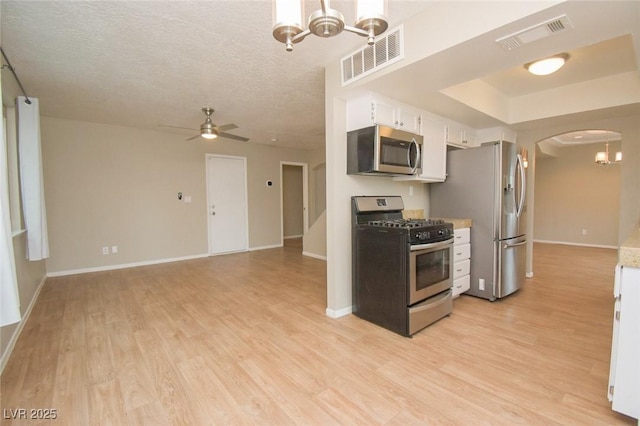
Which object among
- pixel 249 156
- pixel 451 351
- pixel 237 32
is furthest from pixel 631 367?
pixel 249 156

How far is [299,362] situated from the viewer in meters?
2.11

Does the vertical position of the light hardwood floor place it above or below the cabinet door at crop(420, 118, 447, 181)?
below

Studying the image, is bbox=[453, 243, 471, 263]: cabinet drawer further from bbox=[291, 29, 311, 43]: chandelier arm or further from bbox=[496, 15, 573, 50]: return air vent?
bbox=[291, 29, 311, 43]: chandelier arm

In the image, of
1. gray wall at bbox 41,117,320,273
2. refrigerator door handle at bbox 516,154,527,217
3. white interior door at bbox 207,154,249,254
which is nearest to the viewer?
refrigerator door handle at bbox 516,154,527,217

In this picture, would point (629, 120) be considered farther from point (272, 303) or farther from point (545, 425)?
point (272, 303)

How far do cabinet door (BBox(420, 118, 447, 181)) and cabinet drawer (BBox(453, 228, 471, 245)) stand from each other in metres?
0.67

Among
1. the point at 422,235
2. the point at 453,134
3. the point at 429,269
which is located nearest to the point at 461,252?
the point at 429,269

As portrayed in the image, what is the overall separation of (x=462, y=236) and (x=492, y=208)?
456mm

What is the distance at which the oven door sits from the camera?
2.46m

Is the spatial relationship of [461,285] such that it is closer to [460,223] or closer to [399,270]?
[460,223]

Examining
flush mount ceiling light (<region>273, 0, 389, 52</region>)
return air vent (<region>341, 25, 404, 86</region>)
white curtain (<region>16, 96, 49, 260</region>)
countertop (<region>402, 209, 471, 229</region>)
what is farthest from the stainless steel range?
white curtain (<region>16, 96, 49, 260</region>)

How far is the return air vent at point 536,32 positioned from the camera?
1.67m

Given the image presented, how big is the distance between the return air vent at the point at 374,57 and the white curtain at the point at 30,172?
10.3 ft

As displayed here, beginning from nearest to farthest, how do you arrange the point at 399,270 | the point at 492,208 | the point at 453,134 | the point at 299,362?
1. the point at 299,362
2. the point at 399,270
3. the point at 492,208
4. the point at 453,134
